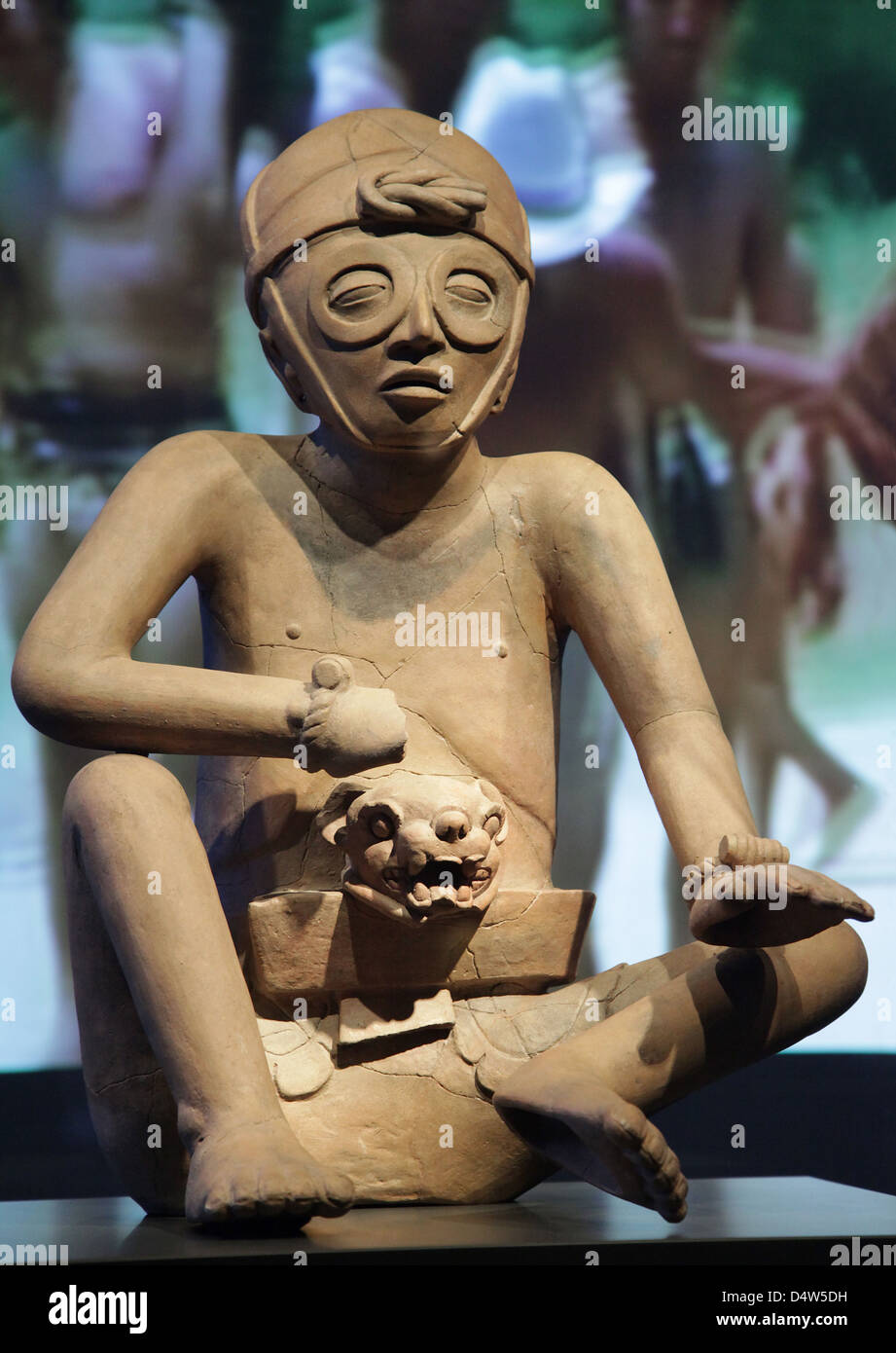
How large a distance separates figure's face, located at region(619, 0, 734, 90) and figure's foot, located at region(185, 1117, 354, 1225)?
Answer: 3915 millimetres

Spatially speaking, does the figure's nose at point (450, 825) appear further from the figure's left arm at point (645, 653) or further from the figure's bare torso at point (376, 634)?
the figure's left arm at point (645, 653)

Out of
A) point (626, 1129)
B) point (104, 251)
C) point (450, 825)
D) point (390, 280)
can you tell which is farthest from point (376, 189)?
point (104, 251)

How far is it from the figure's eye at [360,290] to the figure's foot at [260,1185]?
149 centimetres

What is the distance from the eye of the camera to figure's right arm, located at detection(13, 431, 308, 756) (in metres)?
3.36

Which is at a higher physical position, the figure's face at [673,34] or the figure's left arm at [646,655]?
the figure's face at [673,34]

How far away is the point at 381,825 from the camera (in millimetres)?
3436

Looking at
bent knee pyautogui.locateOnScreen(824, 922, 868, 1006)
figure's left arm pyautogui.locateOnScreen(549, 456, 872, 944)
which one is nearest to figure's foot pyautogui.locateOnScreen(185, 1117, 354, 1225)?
figure's left arm pyautogui.locateOnScreen(549, 456, 872, 944)

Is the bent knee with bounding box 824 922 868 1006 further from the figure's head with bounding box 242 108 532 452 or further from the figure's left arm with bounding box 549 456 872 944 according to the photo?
the figure's head with bounding box 242 108 532 452

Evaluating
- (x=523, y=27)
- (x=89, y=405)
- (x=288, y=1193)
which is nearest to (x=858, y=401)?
(x=523, y=27)

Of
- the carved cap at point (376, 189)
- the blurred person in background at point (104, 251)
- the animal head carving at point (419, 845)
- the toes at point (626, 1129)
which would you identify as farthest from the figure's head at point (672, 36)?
the toes at point (626, 1129)

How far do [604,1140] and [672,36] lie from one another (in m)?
3.93

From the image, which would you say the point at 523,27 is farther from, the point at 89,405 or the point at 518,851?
the point at 518,851

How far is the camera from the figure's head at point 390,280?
361 centimetres
